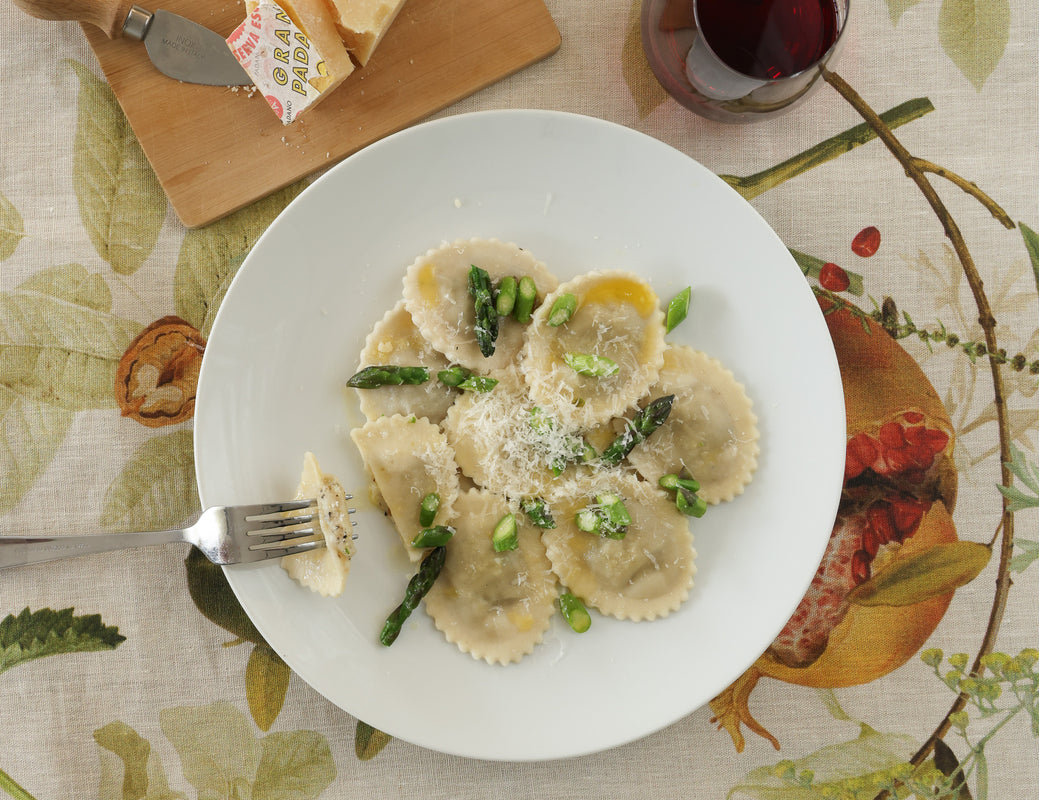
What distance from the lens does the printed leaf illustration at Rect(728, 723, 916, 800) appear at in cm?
400

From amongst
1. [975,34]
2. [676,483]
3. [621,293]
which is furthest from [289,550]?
[975,34]

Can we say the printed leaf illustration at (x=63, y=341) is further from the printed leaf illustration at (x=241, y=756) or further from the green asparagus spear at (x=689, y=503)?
the green asparagus spear at (x=689, y=503)

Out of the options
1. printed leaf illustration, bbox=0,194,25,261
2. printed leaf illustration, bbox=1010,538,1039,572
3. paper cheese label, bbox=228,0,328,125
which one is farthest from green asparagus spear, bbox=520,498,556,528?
printed leaf illustration, bbox=0,194,25,261

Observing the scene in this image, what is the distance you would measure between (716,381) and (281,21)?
2815 millimetres

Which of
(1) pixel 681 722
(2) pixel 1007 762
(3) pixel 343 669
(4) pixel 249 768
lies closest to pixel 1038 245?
(2) pixel 1007 762

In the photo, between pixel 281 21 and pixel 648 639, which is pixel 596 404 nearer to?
pixel 648 639

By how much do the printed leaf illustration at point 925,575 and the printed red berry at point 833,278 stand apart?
5.26ft

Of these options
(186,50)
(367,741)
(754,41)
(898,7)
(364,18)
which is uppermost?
(898,7)

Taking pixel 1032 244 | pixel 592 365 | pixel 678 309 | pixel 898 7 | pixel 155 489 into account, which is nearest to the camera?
pixel 592 365

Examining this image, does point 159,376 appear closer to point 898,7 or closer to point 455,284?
point 455,284

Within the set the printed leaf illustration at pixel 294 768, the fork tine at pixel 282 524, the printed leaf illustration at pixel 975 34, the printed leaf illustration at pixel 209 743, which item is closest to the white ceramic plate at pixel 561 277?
the fork tine at pixel 282 524

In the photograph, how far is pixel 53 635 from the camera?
3857 millimetres

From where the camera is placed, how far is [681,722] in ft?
13.0

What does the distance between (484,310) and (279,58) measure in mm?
1591
